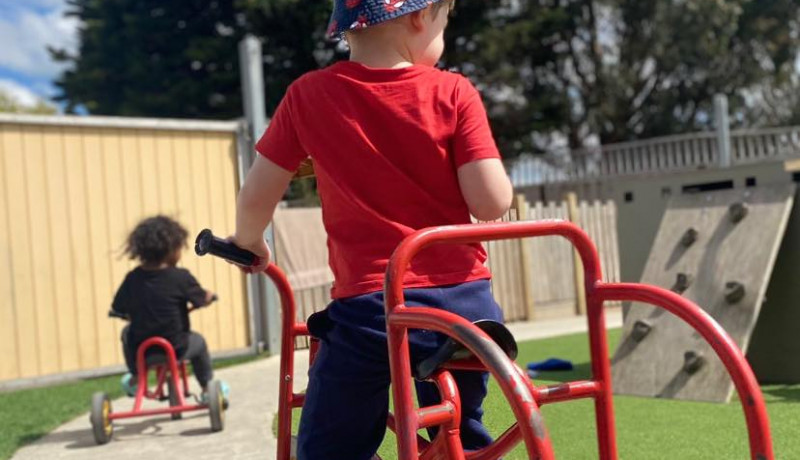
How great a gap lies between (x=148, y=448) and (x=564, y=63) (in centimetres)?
1941

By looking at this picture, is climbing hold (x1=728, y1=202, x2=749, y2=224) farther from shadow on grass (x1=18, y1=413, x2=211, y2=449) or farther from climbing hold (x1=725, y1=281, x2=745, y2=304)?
shadow on grass (x1=18, y1=413, x2=211, y2=449)

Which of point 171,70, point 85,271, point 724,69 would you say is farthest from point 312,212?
point 724,69

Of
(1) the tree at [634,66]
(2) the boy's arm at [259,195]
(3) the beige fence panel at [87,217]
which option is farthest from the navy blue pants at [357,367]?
(1) the tree at [634,66]

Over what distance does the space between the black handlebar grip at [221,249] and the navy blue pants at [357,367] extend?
0.88ft

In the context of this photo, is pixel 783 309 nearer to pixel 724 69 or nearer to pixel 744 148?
pixel 744 148

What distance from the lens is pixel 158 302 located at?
5301mm

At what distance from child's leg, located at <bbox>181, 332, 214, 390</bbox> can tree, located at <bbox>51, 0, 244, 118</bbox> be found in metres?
16.0

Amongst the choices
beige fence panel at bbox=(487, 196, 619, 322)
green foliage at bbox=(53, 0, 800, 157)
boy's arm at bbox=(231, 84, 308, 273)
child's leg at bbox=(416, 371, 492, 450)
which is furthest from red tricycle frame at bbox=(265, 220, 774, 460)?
green foliage at bbox=(53, 0, 800, 157)

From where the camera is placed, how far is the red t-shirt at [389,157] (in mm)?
1828

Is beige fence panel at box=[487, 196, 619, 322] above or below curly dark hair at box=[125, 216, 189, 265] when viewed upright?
below

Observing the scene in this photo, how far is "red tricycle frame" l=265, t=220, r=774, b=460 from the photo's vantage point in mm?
1440

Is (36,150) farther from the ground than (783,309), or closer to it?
farther from the ground

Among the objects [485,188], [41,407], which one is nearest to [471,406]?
[485,188]

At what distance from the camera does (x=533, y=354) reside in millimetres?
7758
